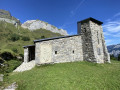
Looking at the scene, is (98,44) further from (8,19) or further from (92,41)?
(8,19)

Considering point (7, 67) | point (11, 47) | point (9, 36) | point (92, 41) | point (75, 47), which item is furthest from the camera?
point (9, 36)

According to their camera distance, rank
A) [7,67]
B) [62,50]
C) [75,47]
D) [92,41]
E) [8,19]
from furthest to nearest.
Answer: [8,19] < [7,67] < [75,47] < [62,50] < [92,41]

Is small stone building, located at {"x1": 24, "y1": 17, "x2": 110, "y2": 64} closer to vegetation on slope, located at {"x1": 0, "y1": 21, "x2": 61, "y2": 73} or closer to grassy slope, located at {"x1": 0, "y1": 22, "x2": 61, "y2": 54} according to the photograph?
vegetation on slope, located at {"x1": 0, "y1": 21, "x2": 61, "y2": 73}

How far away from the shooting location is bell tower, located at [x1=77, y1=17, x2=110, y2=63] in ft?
39.1

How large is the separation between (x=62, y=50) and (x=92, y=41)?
514 cm

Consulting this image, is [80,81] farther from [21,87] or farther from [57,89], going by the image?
[21,87]

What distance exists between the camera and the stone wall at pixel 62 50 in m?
12.1

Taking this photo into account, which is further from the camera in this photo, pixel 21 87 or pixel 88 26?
pixel 88 26

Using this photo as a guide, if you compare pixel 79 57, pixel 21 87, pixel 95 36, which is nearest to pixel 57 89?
pixel 21 87

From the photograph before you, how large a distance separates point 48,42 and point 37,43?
1.87 meters

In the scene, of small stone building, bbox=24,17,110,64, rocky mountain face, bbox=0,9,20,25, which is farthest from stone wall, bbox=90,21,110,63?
rocky mountain face, bbox=0,9,20,25

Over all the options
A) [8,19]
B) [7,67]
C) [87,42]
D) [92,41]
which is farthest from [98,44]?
[8,19]

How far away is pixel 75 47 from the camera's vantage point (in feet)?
42.2

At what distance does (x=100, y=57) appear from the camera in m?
12.4
